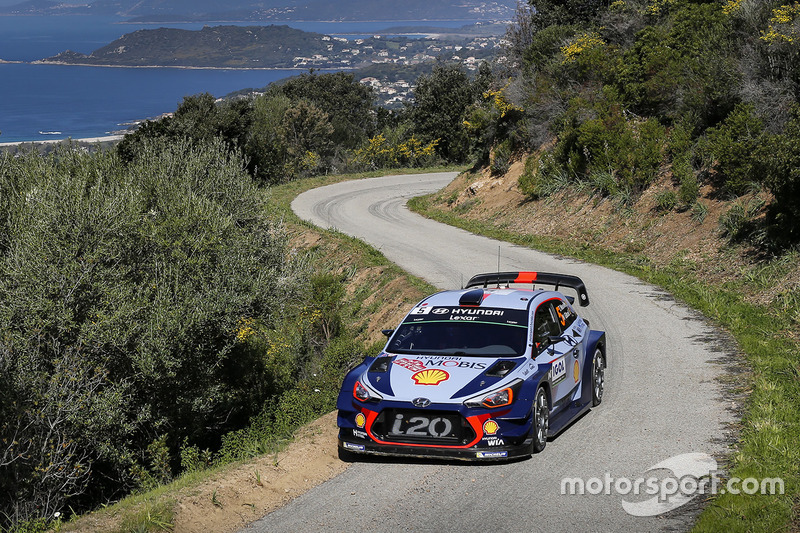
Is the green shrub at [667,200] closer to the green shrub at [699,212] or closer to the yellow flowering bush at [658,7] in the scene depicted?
the green shrub at [699,212]

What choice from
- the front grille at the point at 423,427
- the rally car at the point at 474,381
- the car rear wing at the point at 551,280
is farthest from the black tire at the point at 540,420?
the car rear wing at the point at 551,280

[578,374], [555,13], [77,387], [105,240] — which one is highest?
[555,13]

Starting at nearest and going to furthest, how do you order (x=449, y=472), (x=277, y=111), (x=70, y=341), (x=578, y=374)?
(x=449, y=472), (x=578, y=374), (x=70, y=341), (x=277, y=111)

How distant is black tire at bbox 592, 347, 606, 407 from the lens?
33.0 ft

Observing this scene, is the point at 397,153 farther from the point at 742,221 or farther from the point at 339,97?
the point at 742,221

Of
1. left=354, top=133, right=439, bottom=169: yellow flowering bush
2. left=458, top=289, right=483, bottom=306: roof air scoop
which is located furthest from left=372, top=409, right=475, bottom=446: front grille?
left=354, top=133, right=439, bottom=169: yellow flowering bush

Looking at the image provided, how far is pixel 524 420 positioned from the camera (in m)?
7.92

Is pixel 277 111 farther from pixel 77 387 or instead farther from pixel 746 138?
pixel 77 387

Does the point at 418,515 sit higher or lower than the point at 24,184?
lower

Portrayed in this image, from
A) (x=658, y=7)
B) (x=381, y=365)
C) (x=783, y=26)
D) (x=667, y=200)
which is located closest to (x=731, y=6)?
(x=658, y=7)

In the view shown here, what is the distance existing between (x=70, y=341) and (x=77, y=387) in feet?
4.36

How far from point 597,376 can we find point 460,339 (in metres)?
2.28

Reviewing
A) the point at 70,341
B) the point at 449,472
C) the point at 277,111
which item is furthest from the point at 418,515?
the point at 277,111

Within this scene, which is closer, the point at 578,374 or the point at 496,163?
the point at 578,374
